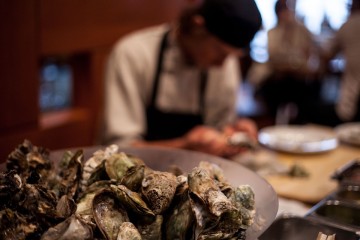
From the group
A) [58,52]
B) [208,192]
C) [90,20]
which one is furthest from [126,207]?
[90,20]

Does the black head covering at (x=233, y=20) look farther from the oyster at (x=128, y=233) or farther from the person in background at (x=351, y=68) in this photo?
the person in background at (x=351, y=68)

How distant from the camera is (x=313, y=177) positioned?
1.53 m

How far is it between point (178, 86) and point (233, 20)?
0.61 m

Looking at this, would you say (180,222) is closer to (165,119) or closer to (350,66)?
(165,119)

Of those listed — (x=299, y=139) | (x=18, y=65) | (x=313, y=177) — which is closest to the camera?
(x=313, y=177)

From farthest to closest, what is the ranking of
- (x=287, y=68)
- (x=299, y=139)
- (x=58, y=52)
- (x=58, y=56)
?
(x=287, y=68) < (x=58, y=56) < (x=58, y=52) < (x=299, y=139)

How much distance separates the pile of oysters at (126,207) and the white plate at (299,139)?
1.20 metres

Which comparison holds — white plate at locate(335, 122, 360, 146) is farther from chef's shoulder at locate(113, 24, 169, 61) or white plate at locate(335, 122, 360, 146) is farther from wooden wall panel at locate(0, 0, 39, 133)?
wooden wall panel at locate(0, 0, 39, 133)

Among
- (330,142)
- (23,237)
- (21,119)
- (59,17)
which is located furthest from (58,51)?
(23,237)

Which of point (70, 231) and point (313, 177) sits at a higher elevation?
point (70, 231)

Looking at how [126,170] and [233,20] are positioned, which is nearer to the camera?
[126,170]

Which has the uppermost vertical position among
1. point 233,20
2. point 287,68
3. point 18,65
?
point 233,20

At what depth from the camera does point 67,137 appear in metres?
2.68

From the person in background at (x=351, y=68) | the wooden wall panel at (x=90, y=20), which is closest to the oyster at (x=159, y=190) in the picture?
the wooden wall panel at (x=90, y=20)
